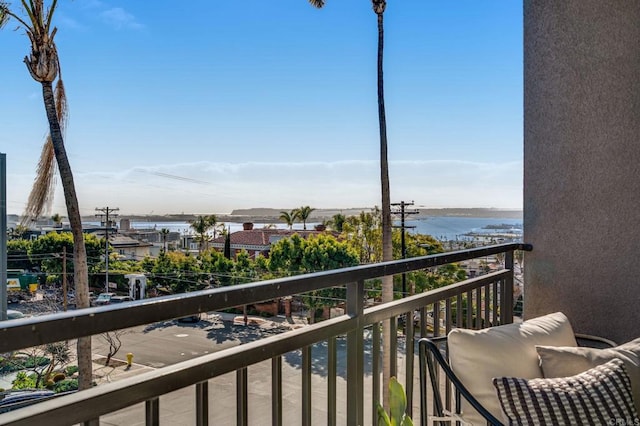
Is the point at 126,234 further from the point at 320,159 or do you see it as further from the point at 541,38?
the point at 541,38

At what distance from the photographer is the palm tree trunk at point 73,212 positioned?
8.33 meters

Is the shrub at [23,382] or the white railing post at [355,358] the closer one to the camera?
the white railing post at [355,358]

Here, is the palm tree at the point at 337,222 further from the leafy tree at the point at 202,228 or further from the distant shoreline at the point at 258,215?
the leafy tree at the point at 202,228

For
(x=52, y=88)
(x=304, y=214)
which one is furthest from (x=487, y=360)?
(x=304, y=214)

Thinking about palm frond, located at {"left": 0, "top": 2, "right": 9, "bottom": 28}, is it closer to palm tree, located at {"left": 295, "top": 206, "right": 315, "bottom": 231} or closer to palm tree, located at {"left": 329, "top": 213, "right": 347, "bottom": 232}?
palm tree, located at {"left": 329, "top": 213, "right": 347, "bottom": 232}

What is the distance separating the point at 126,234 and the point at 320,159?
12.1m

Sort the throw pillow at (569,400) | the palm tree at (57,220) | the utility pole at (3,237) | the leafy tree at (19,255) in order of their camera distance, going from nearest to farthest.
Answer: the throw pillow at (569,400) → the utility pole at (3,237) → the leafy tree at (19,255) → the palm tree at (57,220)

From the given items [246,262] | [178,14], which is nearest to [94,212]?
[246,262]

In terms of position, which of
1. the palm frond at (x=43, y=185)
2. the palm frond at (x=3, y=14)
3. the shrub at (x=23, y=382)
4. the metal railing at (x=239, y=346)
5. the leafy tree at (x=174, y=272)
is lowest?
the shrub at (x=23, y=382)

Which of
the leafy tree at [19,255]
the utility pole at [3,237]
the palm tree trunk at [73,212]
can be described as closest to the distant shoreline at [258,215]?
the leafy tree at [19,255]

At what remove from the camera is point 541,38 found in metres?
2.61

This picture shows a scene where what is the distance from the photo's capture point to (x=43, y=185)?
382 inches

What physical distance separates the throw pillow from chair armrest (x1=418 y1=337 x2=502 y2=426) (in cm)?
6

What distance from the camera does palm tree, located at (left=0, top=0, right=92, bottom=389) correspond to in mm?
7824
